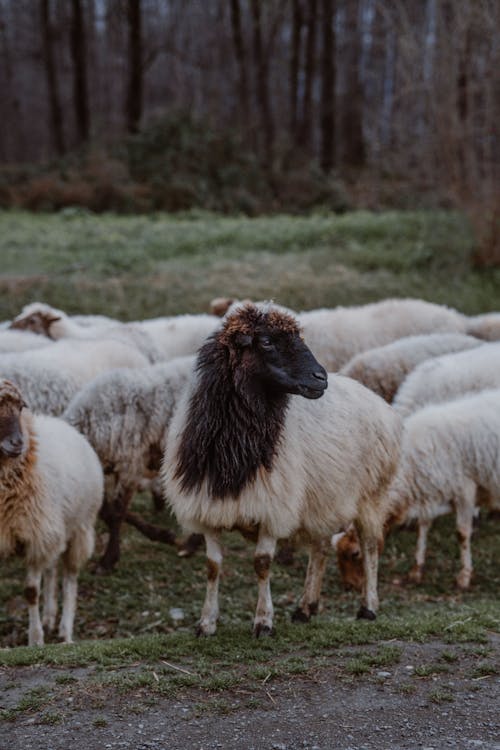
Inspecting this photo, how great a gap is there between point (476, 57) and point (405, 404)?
1202 centimetres

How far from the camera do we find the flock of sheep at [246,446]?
579 centimetres

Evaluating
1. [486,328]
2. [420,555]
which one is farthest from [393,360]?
[420,555]

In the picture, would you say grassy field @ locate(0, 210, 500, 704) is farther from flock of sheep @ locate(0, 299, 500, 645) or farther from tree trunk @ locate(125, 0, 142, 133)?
tree trunk @ locate(125, 0, 142, 133)

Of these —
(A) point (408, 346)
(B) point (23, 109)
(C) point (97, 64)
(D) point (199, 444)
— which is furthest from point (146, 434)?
(B) point (23, 109)

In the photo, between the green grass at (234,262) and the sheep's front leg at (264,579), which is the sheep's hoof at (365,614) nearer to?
the sheep's front leg at (264,579)

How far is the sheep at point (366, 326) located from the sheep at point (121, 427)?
2.93 meters

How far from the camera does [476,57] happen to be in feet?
61.8

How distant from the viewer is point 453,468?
8.13m

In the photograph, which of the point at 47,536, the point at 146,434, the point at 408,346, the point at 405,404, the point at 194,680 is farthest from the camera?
the point at 408,346

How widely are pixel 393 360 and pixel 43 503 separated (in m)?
4.90

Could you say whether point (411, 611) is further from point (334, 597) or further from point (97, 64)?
point (97, 64)

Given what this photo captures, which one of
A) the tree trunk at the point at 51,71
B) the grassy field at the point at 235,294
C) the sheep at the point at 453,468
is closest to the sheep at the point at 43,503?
the grassy field at the point at 235,294

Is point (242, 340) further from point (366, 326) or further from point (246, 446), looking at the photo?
point (366, 326)

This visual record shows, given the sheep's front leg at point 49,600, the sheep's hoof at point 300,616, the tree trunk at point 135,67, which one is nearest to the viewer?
the sheep's hoof at point 300,616
